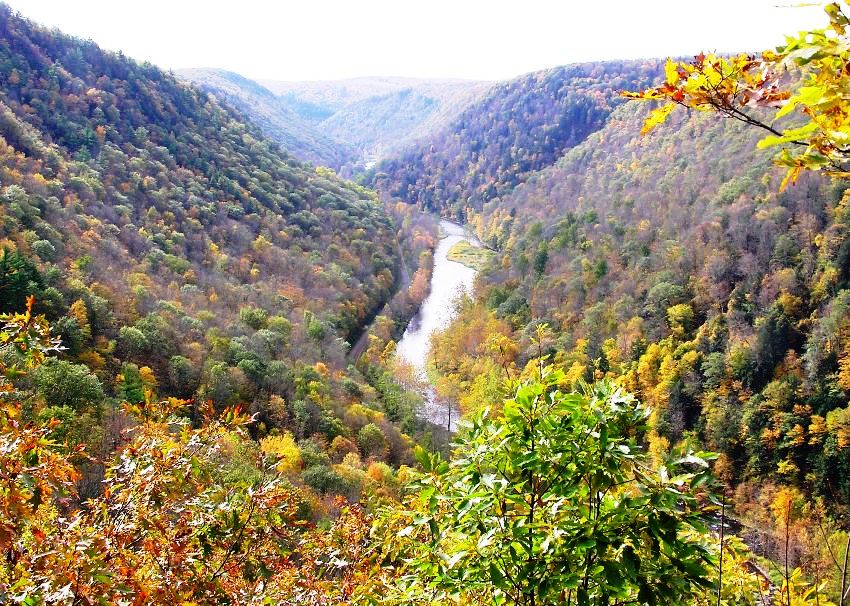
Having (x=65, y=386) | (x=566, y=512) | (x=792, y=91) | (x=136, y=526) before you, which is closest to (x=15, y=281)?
(x=65, y=386)

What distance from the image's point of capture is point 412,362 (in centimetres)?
6262

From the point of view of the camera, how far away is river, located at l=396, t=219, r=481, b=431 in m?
53.1

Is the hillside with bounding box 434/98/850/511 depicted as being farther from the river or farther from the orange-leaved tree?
the orange-leaved tree

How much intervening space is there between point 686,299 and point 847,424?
19818 mm

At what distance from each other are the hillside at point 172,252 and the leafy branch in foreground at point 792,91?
884cm

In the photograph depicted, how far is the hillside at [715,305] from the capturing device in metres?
38.7

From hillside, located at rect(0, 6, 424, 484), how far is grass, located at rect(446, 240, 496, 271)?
13986mm

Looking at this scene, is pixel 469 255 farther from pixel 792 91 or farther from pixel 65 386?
pixel 792 91

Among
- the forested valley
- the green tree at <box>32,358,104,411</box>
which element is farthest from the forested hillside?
the green tree at <box>32,358,104,411</box>

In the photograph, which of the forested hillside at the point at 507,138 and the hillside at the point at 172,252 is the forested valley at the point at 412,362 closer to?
the hillside at the point at 172,252

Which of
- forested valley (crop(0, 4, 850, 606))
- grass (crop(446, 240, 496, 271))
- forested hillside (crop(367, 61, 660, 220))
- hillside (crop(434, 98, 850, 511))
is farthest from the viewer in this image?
forested hillside (crop(367, 61, 660, 220))

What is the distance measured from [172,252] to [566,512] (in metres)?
54.8

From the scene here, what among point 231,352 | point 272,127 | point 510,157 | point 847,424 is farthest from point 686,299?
point 272,127

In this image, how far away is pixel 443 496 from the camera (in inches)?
113
